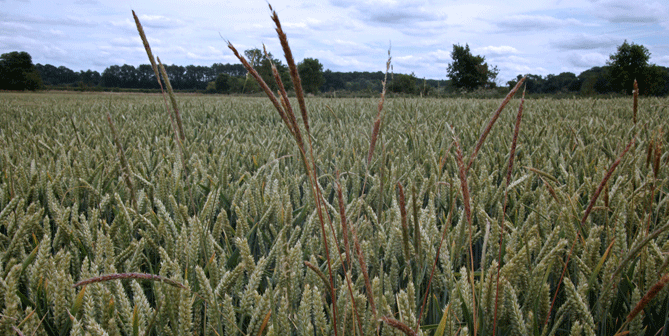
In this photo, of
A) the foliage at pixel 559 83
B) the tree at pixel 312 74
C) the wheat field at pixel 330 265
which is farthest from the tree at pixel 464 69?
the wheat field at pixel 330 265

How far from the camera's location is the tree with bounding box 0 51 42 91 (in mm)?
49625

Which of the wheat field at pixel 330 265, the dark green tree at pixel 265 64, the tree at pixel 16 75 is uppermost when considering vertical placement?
the tree at pixel 16 75

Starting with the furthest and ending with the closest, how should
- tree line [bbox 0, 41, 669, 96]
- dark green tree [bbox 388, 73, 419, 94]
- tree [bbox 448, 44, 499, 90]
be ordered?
1. tree [bbox 448, 44, 499, 90]
2. tree line [bbox 0, 41, 669, 96]
3. dark green tree [bbox 388, 73, 419, 94]

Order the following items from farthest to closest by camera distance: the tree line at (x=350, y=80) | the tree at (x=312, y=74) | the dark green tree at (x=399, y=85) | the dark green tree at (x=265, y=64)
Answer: the tree at (x=312, y=74) → the tree line at (x=350, y=80) → the dark green tree at (x=399, y=85) → the dark green tree at (x=265, y=64)

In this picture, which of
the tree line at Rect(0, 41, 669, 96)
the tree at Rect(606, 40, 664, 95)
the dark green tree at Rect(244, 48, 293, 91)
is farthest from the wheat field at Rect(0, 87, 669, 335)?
the tree at Rect(606, 40, 664, 95)

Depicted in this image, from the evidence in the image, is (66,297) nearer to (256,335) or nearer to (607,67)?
(256,335)

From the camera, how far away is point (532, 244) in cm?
92

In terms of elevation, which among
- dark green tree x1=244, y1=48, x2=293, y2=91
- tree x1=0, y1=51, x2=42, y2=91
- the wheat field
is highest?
tree x1=0, y1=51, x2=42, y2=91

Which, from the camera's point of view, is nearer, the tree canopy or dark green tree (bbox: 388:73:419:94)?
dark green tree (bbox: 388:73:419:94)

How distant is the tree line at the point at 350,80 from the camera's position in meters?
36.1

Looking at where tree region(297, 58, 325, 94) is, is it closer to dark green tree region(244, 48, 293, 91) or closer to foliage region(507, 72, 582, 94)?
dark green tree region(244, 48, 293, 91)

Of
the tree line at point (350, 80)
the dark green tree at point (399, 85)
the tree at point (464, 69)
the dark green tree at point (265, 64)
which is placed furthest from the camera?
the tree at point (464, 69)

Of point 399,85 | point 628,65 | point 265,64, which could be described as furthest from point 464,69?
point 399,85

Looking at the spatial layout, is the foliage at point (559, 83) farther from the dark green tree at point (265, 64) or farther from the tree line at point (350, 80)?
the dark green tree at point (265, 64)
